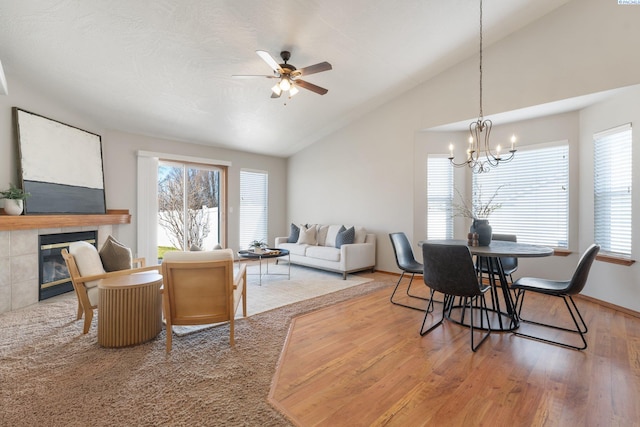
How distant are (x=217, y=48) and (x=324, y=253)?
3.57m

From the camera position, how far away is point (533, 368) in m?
2.26

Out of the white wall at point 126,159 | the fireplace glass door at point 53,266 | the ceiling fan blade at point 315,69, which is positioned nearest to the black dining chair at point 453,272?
the ceiling fan blade at point 315,69

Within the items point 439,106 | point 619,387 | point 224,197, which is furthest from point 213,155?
point 619,387

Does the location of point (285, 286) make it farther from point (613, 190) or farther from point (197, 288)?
point (613, 190)

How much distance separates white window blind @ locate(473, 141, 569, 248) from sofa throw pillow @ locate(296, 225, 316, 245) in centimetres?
326

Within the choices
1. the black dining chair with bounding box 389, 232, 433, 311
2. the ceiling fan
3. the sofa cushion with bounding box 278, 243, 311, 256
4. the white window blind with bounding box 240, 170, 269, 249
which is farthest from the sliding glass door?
the black dining chair with bounding box 389, 232, 433, 311

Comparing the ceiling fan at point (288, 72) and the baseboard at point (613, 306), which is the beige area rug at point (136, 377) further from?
the baseboard at point (613, 306)

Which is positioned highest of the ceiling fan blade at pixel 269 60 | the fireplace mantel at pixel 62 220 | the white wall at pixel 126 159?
the ceiling fan blade at pixel 269 60

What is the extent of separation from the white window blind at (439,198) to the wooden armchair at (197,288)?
13.1 feet

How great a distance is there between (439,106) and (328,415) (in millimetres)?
4814

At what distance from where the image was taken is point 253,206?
7195mm

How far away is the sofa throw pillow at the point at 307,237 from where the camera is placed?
242 inches

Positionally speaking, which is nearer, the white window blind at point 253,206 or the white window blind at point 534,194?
the white window blind at point 534,194

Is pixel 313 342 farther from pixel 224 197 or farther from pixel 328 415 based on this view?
Answer: pixel 224 197
